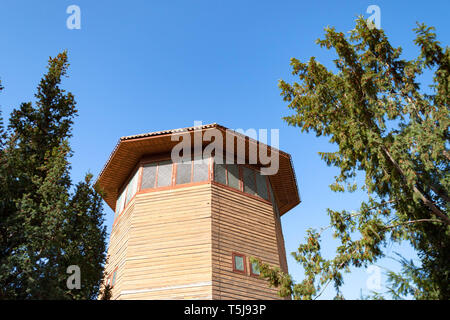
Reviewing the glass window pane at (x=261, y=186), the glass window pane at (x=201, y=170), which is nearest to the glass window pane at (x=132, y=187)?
the glass window pane at (x=201, y=170)

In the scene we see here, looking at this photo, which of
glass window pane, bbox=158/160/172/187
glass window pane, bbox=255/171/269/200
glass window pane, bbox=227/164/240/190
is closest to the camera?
glass window pane, bbox=158/160/172/187

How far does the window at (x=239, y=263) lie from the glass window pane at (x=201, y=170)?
3228mm

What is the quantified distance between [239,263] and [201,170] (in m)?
3.95

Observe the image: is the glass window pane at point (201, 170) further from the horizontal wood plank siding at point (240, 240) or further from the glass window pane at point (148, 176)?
the glass window pane at point (148, 176)

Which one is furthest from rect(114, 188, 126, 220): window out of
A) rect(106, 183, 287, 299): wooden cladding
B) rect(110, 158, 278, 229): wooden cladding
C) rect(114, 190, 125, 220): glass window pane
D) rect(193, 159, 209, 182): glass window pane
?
rect(193, 159, 209, 182): glass window pane

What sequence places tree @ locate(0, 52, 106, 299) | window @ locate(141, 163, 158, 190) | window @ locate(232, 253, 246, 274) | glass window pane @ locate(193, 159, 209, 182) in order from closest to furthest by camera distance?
tree @ locate(0, 52, 106, 299) < window @ locate(232, 253, 246, 274) < glass window pane @ locate(193, 159, 209, 182) < window @ locate(141, 163, 158, 190)

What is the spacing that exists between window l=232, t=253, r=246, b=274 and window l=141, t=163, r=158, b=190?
4411 mm

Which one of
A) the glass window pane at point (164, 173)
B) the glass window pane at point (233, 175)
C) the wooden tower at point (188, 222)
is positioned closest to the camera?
the wooden tower at point (188, 222)

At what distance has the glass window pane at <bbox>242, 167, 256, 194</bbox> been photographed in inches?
564

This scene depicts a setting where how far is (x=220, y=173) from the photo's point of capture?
13.8 m

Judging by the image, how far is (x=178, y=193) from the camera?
13.1 meters

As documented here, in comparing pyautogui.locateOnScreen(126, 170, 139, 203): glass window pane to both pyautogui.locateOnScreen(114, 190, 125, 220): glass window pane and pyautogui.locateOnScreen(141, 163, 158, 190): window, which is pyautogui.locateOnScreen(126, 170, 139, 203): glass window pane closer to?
pyautogui.locateOnScreen(141, 163, 158, 190): window

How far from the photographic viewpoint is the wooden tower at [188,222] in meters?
11.2

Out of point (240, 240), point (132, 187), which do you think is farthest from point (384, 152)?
point (132, 187)
